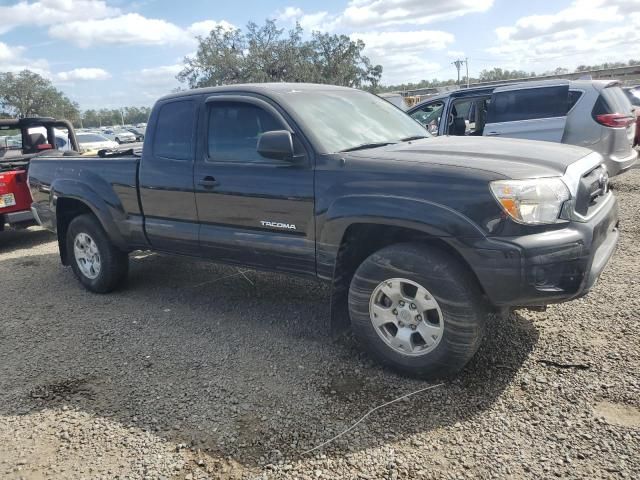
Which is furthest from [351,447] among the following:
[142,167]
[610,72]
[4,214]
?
[610,72]

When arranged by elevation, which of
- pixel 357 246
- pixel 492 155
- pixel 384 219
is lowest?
pixel 357 246

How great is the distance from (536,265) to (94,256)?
425 centimetres

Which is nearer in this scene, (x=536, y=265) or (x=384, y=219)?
(x=536, y=265)

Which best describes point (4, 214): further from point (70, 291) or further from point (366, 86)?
point (366, 86)

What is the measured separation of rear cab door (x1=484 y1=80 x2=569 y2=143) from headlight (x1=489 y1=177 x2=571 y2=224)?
4.79m

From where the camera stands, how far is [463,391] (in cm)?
316

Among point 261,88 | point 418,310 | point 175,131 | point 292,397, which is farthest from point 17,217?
point 418,310

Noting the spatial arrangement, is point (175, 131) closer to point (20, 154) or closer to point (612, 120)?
point (20, 154)

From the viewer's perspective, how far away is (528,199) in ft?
9.44

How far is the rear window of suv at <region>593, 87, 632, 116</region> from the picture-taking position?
7.04m

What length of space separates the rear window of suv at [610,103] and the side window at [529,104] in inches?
15.6

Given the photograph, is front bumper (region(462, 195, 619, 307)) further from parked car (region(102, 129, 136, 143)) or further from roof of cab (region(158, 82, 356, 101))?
parked car (region(102, 129, 136, 143))

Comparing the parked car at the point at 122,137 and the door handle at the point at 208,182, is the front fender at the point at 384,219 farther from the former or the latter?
the parked car at the point at 122,137

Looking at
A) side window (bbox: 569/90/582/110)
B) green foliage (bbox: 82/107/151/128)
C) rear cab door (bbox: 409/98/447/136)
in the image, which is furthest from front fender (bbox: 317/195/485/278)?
green foliage (bbox: 82/107/151/128)
